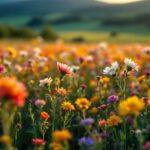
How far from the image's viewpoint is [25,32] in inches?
1238

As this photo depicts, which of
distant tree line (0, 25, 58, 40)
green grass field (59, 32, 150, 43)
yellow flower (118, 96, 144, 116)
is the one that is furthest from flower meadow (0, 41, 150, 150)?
distant tree line (0, 25, 58, 40)

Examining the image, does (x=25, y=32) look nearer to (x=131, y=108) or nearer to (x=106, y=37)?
(x=106, y=37)

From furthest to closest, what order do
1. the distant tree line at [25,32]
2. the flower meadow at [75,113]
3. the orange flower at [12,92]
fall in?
1. the distant tree line at [25,32]
2. the flower meadow at [75,113]
3. the orange flower at [12,92]

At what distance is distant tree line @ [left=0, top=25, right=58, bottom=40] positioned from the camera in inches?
1190

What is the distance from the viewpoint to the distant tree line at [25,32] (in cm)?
3023

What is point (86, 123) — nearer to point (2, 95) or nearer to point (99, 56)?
point (2, 95)

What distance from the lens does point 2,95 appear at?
6.28ft

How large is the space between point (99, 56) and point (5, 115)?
6639 mm

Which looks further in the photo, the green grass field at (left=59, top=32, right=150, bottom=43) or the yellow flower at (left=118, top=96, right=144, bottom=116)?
the green grass field at (left=59, top=32, right=150, bottom=43)

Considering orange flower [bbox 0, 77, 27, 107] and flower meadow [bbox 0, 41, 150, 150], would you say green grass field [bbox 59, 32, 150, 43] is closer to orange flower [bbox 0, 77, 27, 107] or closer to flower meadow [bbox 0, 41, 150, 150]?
flower meadow [bbox 0, 41, 150, 150]

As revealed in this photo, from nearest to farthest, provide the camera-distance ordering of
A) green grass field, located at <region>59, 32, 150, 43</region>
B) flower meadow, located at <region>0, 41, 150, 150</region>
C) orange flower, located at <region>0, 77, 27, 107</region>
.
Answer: orange flower, located at <region>0, 77, 27, 107</region>
flower meadow, located at <region>0, 41, 150, 150</region>
green grass field, located at <region>59, 32, 150, 43</region>

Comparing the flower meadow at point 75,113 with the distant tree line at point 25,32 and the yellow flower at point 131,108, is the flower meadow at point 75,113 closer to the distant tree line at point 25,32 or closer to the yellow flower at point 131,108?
the yellow flower at point 131,108

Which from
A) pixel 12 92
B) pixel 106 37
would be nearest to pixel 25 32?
pixel 106 37

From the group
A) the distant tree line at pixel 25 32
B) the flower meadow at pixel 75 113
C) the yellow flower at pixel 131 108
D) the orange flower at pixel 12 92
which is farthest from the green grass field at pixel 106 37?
the orange flower at pixel 12 92
